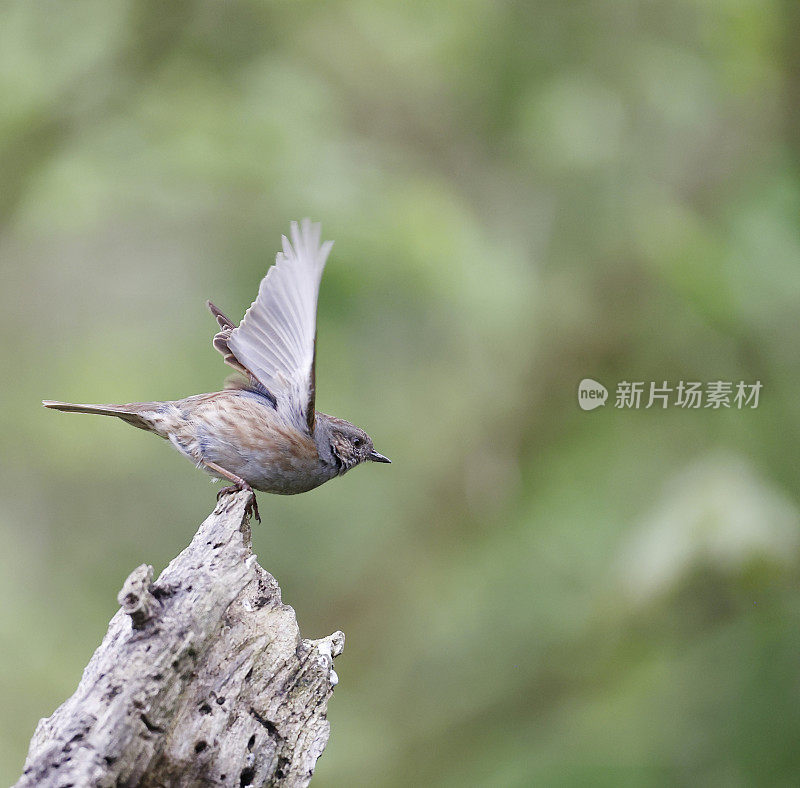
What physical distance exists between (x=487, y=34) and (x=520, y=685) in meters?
4.04

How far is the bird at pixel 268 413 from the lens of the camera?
315 centimetres

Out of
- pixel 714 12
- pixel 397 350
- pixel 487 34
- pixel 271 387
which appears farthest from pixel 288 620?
pixel 714 12

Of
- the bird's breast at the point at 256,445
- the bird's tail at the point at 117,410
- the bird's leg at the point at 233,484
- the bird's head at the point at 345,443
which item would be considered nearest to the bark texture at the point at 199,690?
the bird's leg at the point at 233,484

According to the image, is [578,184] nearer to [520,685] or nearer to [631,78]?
[631,78]

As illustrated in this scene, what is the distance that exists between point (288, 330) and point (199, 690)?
1.24m

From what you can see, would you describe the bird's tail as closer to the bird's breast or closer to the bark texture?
the bird's breast

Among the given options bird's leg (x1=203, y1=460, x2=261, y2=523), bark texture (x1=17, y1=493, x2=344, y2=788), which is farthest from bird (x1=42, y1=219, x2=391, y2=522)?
bark texture (x1=17, y1=493, x2=344, y2=788)

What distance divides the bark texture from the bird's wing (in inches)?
26.1

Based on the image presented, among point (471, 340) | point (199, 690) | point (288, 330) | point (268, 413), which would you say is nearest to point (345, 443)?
point (268, 413)

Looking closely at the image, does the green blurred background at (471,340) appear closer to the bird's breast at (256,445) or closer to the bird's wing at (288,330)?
the bird's breast at (256,445)

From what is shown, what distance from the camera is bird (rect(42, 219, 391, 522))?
3150mm

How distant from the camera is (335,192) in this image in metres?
4.95

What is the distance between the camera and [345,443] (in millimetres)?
4086

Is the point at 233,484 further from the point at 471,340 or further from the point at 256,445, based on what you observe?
the point at 471,340
